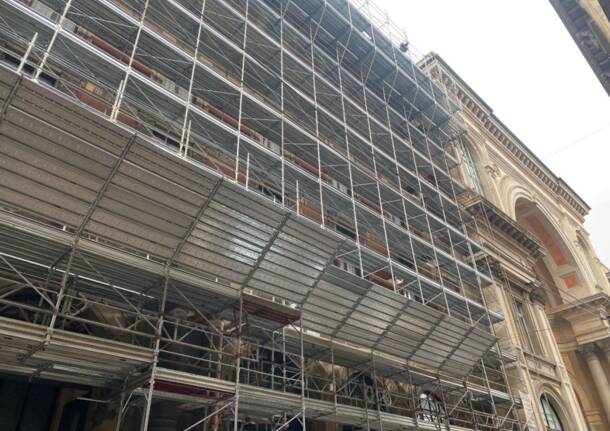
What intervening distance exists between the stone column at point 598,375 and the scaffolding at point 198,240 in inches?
540

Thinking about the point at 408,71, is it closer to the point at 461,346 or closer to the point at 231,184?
the point at 461,346

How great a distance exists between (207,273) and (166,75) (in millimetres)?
5770

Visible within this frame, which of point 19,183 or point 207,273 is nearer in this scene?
point 19,183

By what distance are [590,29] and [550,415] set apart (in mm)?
16224

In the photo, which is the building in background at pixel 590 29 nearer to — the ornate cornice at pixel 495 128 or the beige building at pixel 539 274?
the beige building at pixel 539 274

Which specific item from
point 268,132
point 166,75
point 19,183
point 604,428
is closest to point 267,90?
point 268,132

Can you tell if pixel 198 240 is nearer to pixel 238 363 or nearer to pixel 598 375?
pixel 238 363

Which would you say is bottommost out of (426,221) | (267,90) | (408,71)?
(426,221)

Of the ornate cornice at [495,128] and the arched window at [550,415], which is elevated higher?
the ornate cornice at [495,128]

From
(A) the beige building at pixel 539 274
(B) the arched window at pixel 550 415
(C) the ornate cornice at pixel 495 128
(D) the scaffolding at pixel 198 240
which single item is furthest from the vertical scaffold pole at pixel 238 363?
(C) the ornate cornice at pixel 495 128

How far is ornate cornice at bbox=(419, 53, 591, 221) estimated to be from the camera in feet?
88.9

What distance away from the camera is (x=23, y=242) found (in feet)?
25.0

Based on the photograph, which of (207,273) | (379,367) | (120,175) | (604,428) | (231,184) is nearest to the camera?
(120,175)

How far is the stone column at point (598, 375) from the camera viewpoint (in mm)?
26812
